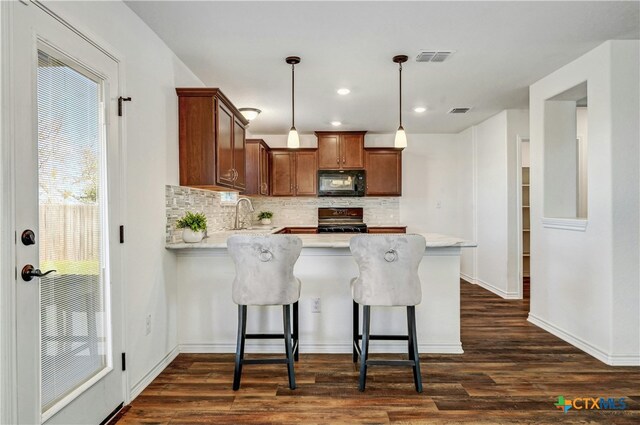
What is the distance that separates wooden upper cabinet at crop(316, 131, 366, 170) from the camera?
222 inches

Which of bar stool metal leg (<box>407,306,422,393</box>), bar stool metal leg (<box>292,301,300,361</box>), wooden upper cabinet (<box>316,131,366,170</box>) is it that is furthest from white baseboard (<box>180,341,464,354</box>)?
wooden upper cabinet (<box>316,131,366,170</box>)

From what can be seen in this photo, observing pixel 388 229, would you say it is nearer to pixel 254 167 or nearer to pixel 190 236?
pixel 254 167

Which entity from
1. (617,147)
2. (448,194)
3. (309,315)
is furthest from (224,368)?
(448,194)

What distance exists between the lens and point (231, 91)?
381 cm

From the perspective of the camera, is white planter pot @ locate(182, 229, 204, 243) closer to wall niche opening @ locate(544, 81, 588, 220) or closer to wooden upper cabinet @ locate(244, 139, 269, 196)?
wooden upper cabinet @ locate(244, 139, 269, 196)

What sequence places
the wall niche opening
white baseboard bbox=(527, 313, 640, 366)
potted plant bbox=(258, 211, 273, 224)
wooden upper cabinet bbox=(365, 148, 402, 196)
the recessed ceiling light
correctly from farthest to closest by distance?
potted plant bbox=(258, 211, 273, 224), wooden upper cabinet bbox=(365, 148, 402, 196), the recessed ceiling light, the wall niche opening, white baseboard bbox=(527, 313, 640, 366)

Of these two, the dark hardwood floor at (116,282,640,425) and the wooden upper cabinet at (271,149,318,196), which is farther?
the wooden upper cabinet at (271,149,318,196)

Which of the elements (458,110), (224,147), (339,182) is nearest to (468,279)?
(339,182)

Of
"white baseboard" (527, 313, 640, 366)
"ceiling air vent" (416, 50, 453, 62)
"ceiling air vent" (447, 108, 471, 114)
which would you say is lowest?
"white baseboard" (527, 313, 640, 366)

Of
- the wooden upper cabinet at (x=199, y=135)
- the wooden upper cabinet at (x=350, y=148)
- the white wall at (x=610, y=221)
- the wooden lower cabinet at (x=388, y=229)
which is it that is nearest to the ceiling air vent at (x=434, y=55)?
the white wall at (x=610, y=221)

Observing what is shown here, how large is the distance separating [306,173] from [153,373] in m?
3.82

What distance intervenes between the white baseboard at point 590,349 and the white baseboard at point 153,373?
10.8 ft

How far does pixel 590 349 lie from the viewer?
285cm
